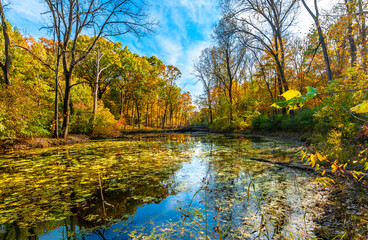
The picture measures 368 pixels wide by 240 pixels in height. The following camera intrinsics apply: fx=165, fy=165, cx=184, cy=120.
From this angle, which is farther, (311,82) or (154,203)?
(311,82)

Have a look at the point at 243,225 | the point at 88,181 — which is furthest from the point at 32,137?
the point at 243,225

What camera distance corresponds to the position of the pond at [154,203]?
2.04 meters

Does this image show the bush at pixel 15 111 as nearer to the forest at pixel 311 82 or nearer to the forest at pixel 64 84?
the forest at pixel 64 84

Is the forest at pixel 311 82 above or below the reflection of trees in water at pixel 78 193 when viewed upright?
above

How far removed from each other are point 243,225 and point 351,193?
223 cm

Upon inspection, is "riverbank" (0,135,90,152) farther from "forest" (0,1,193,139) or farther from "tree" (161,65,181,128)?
"tree" (161,65,181,128)

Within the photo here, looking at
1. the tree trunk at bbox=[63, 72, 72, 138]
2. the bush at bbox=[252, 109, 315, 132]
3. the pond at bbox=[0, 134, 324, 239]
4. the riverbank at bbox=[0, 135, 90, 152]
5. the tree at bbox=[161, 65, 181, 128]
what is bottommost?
the pond at bbox=[0, 134, 324, 239]

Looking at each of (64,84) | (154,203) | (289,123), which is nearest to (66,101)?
(64,84)

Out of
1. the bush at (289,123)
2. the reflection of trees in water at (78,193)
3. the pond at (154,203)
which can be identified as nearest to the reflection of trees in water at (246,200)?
the pond at (154,203)

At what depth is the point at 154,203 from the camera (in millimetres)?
2840

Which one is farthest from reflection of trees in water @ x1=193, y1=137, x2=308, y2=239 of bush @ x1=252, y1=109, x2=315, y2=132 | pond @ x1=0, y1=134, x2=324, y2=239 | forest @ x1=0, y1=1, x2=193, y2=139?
forest @ x1=0, y1=1, x2=193, y2=139

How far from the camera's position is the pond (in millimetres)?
2035

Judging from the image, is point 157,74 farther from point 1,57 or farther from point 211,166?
point 211,166

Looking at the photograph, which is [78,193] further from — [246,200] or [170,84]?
[170,84]
